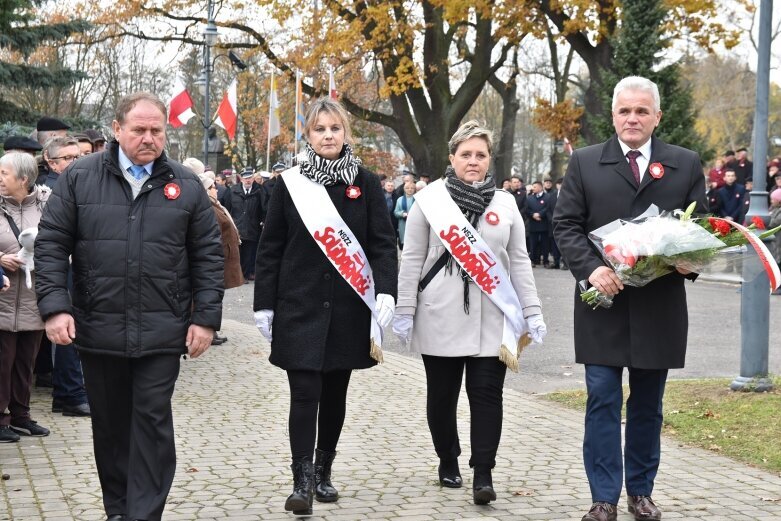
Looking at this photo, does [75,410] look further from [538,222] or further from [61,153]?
[538,222]

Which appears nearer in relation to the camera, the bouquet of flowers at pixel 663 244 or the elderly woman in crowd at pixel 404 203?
the bouquet of flowers at pixel 663 244

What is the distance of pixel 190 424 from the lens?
8.02 m

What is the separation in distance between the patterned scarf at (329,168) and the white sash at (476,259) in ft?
1.65

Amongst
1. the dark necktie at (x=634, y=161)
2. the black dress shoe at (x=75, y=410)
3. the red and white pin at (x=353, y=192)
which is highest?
the dark necktie at (x=634, y=161)

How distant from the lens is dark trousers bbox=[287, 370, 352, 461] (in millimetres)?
5699

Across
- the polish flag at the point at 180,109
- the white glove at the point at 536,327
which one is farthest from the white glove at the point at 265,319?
the polish flag at the point at 180,109

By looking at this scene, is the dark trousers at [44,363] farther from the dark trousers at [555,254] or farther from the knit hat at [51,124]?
the dark trousers at [555,254]

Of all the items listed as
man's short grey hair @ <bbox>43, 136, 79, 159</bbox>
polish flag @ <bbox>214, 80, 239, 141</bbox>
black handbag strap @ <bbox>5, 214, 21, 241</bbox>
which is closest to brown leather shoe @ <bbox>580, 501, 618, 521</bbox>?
black handbag strap @ <bbox>5, 214, 21, 241</bbox>

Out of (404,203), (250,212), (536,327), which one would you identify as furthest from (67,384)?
(404,203)

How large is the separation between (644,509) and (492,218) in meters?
1.66

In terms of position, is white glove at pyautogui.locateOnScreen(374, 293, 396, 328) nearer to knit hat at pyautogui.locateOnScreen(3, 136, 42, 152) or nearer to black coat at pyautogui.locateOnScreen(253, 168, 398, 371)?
black coat at pyautogui.locateOnScreen(253, 168, 398, 371)

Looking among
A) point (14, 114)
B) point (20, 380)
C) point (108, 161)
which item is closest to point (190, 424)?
point (20, 380)

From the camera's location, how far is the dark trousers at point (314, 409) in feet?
18.7

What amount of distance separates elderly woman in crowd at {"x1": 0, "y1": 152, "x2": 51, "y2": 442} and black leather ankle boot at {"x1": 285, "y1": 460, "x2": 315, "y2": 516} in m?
2.54
